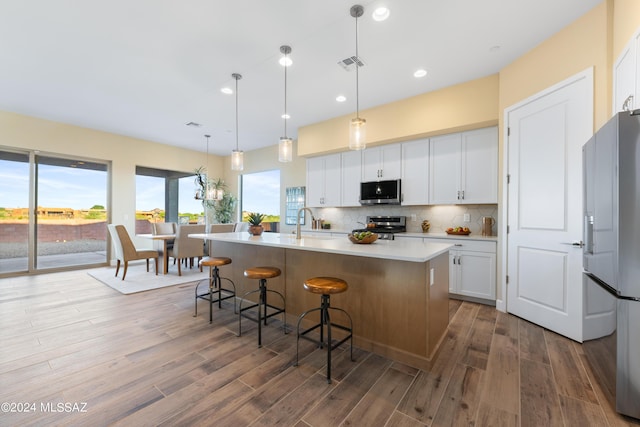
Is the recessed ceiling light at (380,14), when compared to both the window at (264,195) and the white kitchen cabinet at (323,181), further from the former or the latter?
the window at (264,195)

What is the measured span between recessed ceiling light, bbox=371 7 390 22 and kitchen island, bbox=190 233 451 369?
2091mm

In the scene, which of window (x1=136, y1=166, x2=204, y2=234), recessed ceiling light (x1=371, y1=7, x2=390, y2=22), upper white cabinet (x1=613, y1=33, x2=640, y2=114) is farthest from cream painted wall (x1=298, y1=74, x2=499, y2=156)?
window (x1=136, y1=166, x2=204, y2=234)

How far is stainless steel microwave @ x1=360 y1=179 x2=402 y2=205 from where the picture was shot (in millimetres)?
4398

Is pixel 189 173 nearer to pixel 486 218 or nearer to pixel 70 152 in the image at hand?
pixel 70 152

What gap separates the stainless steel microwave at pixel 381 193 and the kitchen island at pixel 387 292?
203 centimetres

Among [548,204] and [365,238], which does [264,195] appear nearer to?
[365,238]

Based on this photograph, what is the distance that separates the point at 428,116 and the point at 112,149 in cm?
671

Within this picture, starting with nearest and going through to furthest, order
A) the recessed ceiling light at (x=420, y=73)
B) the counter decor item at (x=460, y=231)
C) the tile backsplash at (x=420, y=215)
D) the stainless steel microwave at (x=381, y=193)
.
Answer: the recessed ceiling light at (x=420, y=73) < the counter decor item at (x=460, y=231) < the tile backsplash at (x=420, y=215) < the stainless steel microwave at (x=381, y=193)

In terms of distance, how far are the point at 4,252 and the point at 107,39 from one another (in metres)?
4.94

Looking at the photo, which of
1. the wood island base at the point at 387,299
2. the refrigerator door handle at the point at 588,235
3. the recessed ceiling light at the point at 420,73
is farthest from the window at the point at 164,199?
the refrigerator door handle at the point at 588,235

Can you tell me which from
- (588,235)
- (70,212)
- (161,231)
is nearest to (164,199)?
(161,231)

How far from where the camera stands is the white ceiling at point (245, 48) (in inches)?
93.7

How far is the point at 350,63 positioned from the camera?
10.4 feet

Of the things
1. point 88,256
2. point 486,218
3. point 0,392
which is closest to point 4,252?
point 88,256
